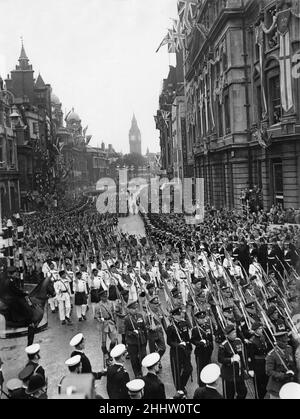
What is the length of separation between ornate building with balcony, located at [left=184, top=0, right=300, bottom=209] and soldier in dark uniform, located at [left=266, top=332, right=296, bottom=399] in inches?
647

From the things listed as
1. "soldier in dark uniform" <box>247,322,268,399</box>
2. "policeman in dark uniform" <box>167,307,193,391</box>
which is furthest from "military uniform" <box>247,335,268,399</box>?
"policeman in dark uniform" <box>167,307,193,391</box>

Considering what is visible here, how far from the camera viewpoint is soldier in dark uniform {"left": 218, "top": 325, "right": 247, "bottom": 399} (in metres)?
8.55

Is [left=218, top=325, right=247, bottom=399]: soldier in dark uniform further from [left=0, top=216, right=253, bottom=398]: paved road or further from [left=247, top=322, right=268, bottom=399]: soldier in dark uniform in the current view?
[left=0, top=216, right=253, bottom=398]: paved road

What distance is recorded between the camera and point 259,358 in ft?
28.9

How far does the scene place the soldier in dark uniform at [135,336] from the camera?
1080 cm

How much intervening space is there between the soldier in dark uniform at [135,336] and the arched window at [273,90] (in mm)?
17109

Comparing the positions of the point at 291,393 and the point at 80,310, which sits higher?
the point at 291,393

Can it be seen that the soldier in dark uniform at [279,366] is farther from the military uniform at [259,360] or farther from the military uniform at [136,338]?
the military uniform at [136,338]

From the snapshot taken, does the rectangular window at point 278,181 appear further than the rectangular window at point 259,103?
No

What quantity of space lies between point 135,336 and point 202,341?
175 cm

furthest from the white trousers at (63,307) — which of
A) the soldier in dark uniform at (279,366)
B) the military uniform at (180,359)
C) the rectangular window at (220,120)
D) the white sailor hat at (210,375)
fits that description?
the rectangular window at (220,120)

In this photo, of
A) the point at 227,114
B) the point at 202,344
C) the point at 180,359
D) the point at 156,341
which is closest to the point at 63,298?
the point at 156,341

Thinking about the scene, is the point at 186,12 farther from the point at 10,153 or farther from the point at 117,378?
the point at 117,378
